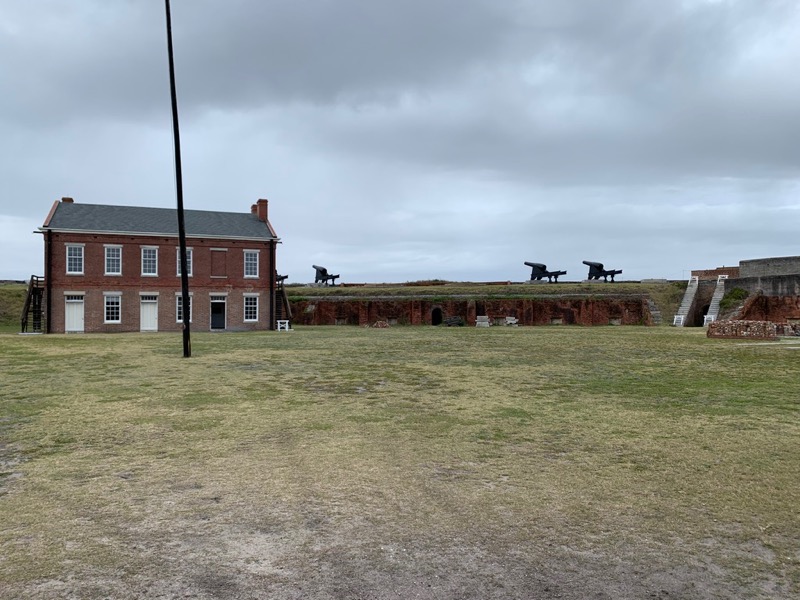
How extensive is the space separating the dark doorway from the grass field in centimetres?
2667

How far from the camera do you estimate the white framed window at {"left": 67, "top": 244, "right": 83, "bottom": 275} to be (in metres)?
34.2

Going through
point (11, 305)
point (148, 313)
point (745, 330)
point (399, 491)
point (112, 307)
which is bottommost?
point (399, 491)

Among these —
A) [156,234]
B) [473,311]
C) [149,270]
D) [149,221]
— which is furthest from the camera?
[473,311]

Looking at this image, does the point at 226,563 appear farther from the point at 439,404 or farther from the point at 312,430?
the point at 439,404

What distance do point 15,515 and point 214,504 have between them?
1485mm

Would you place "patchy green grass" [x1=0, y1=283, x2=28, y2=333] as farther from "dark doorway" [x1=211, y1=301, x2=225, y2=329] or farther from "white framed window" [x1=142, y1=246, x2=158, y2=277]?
"dark doorway" [x1=211, y1=301, x2=225, y2=329]

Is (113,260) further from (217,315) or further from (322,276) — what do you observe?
(322,276)

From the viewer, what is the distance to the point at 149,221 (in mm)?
37188

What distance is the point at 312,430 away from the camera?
7594 mm

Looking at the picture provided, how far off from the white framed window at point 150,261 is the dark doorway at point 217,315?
4056 millimetres

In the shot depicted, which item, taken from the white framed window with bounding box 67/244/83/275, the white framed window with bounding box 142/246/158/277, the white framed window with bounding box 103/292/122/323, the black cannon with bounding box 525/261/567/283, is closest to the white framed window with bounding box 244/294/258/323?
the white framed window with bounding box 142/246/158/277

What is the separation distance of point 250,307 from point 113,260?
8704mm

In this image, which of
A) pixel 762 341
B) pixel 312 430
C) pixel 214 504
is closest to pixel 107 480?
pixel 214 504

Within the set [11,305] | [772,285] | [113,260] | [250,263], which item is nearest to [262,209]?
[250,263]
